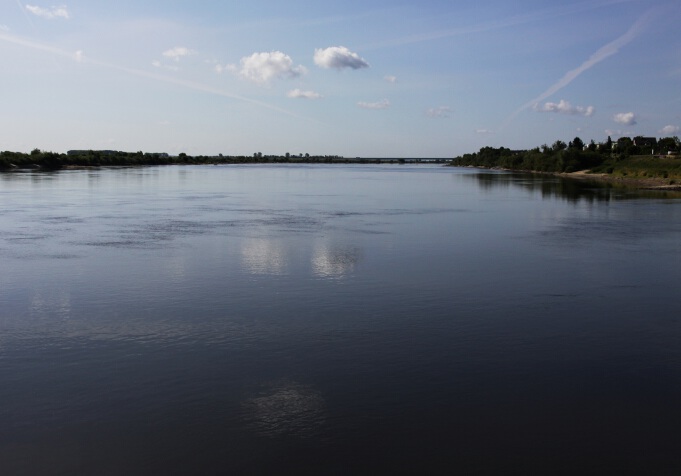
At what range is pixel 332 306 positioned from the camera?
12.3 metres

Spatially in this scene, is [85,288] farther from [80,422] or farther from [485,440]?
[485,440]

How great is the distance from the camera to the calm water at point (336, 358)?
22.7ft

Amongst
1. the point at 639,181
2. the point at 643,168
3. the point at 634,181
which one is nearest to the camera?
the point at 639,181

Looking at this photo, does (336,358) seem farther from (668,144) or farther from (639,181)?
(668,144)

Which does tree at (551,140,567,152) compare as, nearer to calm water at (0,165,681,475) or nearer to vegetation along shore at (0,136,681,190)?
vegetation along shore at (0,136,681,190)

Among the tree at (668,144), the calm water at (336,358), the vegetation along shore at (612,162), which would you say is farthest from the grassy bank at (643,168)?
the calm water at (336,358)

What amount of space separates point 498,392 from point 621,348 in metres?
3.10

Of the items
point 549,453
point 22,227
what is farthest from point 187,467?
point 22,227

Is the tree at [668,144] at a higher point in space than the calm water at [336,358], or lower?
higher

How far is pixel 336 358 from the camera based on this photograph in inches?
375

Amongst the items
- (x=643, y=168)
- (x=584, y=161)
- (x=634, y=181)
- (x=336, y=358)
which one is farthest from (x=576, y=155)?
(x=336, y=358)

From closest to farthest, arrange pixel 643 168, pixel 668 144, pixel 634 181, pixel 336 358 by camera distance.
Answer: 1. pixel 336 358
2. pixel 634 181
3. pixel 643 168
4. pixel 668 144

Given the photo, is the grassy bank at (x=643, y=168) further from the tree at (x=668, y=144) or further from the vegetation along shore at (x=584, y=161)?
the tree at (x=668, y=144)

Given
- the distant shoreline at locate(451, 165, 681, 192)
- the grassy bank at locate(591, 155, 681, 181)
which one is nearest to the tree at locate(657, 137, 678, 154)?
the grassy bank at locate(591, 155, 681, 181)
